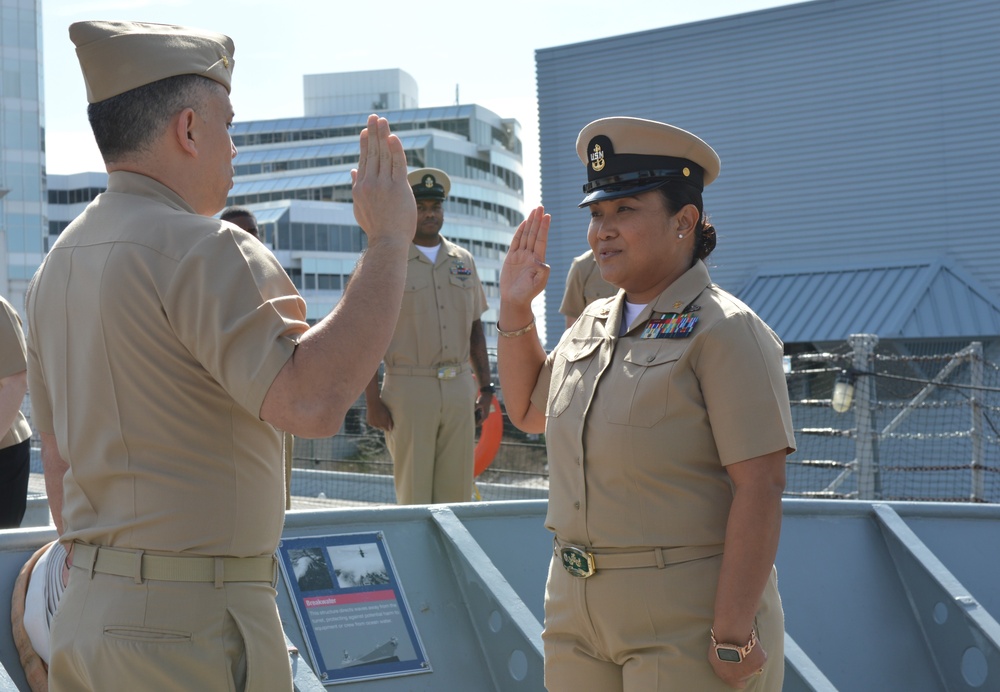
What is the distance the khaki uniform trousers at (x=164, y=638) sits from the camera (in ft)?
6.92

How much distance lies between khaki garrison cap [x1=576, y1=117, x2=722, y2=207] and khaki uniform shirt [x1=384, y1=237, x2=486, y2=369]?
3524 millimetres

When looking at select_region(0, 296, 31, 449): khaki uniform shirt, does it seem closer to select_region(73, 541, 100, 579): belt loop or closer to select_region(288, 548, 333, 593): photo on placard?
select_region(288, 548, 333, 593): photo on placard

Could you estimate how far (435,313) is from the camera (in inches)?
265

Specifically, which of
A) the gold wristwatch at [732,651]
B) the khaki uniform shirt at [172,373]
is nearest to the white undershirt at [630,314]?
the gold wristwatch at [732,651]

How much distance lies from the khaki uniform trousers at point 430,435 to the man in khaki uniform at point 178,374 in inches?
168

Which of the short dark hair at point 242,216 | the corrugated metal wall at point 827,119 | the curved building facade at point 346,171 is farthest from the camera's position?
the curved building facade at point 346,171

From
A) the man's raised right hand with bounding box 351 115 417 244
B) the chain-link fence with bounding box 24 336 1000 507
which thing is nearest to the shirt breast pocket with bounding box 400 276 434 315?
the chain-link fence with bounding box 24 336 1000 507

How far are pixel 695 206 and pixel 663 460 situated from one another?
2.40 ft

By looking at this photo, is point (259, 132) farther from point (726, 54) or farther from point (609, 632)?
point (609, 632)

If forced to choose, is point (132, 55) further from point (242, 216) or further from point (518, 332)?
point (242, 216)

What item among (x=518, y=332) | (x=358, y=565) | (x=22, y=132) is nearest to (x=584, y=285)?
(x=358, y=565)

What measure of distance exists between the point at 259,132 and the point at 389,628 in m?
101

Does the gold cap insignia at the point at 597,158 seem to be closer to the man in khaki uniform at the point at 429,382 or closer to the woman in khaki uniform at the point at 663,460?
the woman in khaki uniform at the point at 663,460

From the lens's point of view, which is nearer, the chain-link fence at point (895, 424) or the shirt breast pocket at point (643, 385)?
the shirt breast pocket at point (643, 385)
